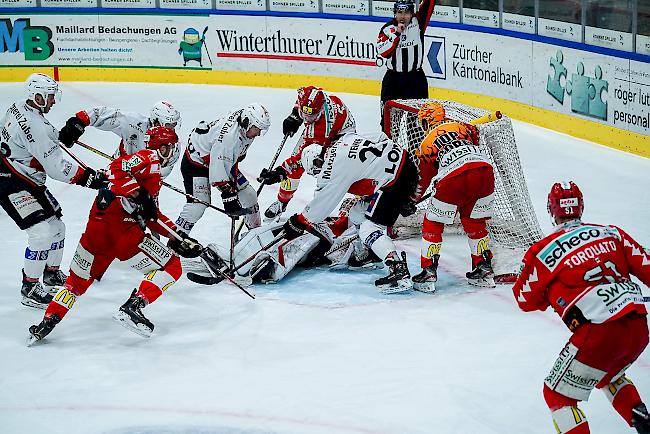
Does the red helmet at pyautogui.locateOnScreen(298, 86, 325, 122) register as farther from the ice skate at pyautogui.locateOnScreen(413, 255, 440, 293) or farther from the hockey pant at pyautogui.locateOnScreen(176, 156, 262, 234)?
the ice skate at pyautogui.locateOnScreen(413, 255, 440, 293)

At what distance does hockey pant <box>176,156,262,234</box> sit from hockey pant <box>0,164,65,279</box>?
93 cm

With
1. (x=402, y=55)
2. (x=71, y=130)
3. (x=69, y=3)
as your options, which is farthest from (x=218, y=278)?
(x=69, y=3)

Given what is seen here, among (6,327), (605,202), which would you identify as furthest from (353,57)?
(6,327)

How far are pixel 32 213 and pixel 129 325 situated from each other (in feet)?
3.36

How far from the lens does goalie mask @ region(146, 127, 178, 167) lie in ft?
18.9

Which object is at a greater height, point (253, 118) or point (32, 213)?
point (253, 118)

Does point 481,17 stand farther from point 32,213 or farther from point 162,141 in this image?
point 32,213

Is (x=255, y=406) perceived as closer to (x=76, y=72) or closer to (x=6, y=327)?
(x=6, y=327)

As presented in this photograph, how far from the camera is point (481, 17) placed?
10070 mm

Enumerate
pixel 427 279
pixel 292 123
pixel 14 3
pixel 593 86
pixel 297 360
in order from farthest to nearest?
pixel 14 3, pixel 593 86, pixel 292 123, pixel 427 279, pixel 297 360

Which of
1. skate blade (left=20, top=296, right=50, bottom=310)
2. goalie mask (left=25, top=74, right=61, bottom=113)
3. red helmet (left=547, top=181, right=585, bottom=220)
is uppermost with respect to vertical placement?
goalie mask (left=25, top=74, right=61, bottom=113)

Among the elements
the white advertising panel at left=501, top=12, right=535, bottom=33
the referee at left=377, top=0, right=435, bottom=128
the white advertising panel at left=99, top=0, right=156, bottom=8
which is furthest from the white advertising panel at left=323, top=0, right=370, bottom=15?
the referee at left=377, top=0, right=435, bottom=128

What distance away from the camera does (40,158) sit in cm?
587

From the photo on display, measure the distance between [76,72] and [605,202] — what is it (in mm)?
6790
